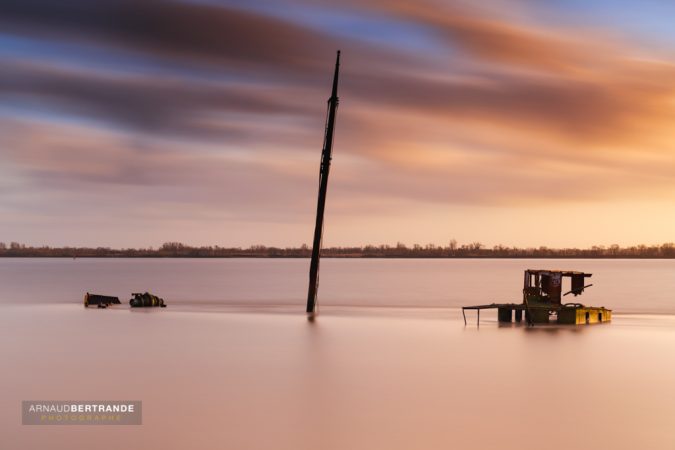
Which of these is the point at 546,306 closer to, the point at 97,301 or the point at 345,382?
the point at 345,382

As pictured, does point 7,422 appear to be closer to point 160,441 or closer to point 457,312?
point 160,441

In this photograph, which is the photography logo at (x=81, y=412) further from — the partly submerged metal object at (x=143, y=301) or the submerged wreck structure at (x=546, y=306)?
the partly submerged metal object at (x=143, y=301)

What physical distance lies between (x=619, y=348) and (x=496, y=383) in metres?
11.2

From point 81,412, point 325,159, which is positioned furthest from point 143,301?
point 81,412

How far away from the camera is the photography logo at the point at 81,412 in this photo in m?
18.3

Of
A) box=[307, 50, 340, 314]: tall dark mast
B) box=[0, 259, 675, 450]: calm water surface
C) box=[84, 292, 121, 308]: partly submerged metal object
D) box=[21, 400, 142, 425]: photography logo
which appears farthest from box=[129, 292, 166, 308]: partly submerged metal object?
box=[21, 400, 142, 425]: photography logo

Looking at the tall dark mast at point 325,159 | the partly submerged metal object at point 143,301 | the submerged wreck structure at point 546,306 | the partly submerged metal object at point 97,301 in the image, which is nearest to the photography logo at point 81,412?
the tall dark mast at point 325,159

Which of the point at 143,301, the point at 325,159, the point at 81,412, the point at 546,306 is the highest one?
the point at 325,159

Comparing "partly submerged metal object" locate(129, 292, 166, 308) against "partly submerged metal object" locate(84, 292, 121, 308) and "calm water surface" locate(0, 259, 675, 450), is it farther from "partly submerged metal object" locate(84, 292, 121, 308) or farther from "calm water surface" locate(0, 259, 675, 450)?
"calm water surface" locate(0, 259, 675, 450)

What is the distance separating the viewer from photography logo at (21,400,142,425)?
1830cm

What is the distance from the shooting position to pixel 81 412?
760 inches

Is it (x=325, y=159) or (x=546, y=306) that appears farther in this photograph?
(x=546, y=306)

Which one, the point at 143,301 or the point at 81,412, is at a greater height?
the point at 143,301

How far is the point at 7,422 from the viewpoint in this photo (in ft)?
59.4
